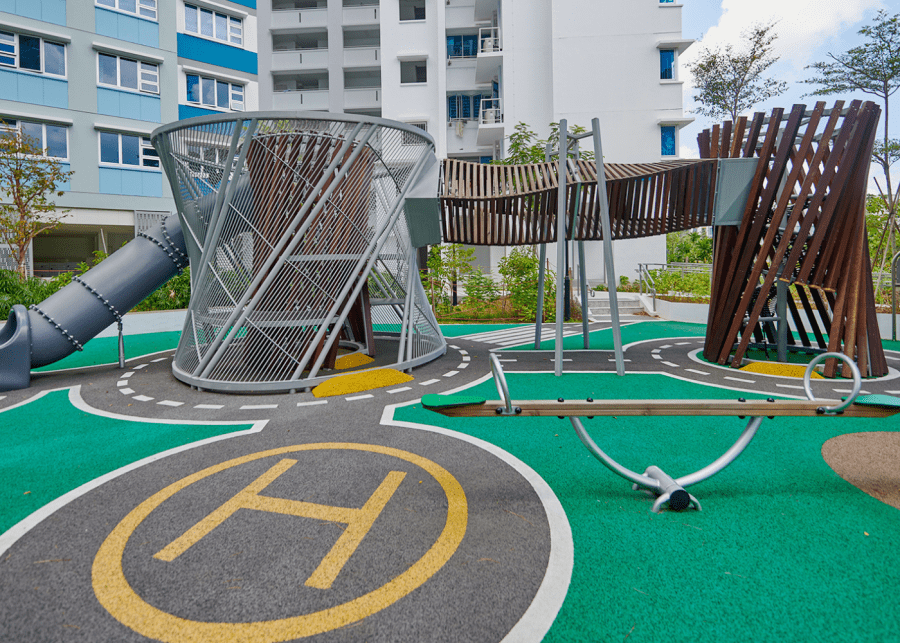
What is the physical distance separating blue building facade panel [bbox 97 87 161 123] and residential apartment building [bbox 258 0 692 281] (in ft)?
27.2

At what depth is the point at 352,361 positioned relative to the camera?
859cm

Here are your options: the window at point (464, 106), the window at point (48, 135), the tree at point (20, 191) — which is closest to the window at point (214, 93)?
the window at point (48, 135)

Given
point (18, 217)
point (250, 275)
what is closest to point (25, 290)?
point (18, 217)

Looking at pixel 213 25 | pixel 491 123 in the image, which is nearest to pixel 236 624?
pixel 491 123

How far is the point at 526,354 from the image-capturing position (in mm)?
9617

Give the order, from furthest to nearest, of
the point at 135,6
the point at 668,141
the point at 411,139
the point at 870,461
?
the point at 668,141
the point at 135,6
the point at 411,139
the point at 870,461

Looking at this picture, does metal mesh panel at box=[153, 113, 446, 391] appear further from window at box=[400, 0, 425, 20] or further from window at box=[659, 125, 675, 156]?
window at box=[400, 0, 425, 20]

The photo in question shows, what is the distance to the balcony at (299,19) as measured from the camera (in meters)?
27.5

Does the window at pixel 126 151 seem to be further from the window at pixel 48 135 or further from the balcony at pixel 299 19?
the balcony at pixel 299 19

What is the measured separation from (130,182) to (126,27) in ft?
19.9

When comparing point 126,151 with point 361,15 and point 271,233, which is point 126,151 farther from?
point 271,233

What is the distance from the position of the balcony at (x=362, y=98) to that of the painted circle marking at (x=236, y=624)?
27866 millimetres

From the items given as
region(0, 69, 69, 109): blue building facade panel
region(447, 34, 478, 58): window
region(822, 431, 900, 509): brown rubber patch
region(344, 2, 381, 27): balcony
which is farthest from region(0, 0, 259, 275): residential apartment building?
region(822, 431, 900, 509): brown rubber patch

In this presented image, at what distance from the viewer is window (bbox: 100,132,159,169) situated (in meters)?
19.1
